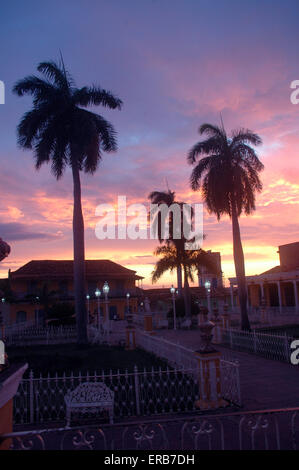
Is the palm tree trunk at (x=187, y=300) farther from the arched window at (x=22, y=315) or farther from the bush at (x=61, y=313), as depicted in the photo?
the arched window at (x=22, y=315)

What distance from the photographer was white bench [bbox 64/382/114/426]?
6.81m

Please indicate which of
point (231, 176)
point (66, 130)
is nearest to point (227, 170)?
point (231, 176)

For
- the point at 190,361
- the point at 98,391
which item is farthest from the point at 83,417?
the point at 190,361

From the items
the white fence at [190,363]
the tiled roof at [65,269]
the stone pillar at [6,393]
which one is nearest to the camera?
the stone pillar at [6,393]

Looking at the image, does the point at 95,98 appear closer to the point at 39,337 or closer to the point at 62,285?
the point at 39,337

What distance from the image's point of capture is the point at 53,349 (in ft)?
60.6

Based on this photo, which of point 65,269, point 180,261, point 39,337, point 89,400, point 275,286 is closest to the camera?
point 89,400

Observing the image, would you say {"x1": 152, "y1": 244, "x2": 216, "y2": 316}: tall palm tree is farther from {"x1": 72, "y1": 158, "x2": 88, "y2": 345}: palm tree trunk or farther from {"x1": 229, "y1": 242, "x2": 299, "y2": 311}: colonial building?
{"x1": 72, "y1": 158, "x2": 88, "y2": 345}: palm tree trunk

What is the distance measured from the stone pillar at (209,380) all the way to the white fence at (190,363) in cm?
19

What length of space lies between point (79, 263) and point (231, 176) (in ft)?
32.4

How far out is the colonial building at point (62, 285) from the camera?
3756 cm

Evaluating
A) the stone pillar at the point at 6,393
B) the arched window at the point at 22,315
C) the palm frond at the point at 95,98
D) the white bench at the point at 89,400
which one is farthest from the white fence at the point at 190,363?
the arched window at the point at 22,315

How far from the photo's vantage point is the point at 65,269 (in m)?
41.3
